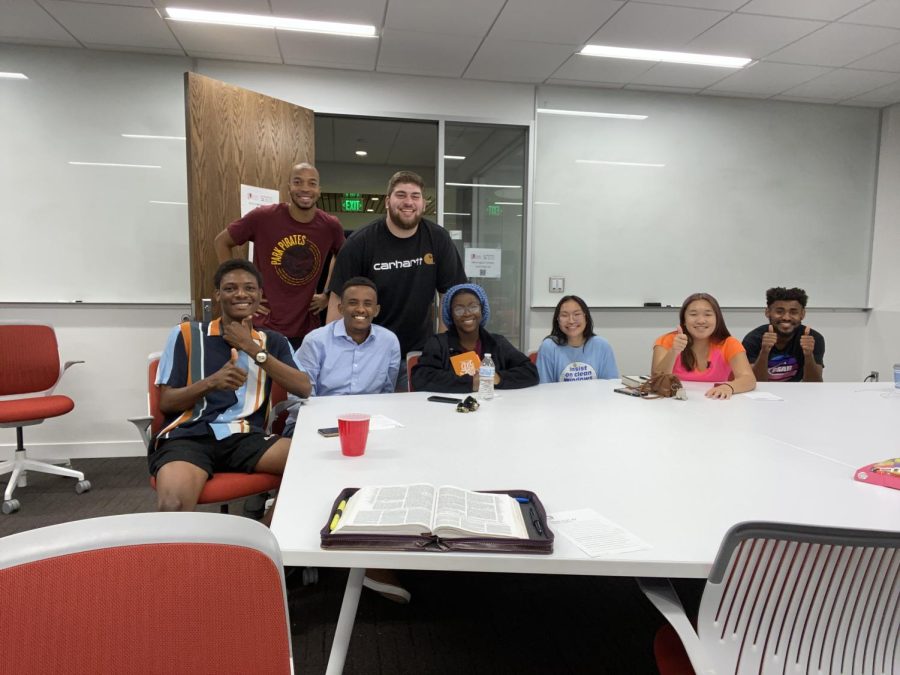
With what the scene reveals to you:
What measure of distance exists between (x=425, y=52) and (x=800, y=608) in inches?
154

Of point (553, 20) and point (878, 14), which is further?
point (553, 20)

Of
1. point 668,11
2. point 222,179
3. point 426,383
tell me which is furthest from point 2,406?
point 668,11

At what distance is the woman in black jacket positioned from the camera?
2559mm

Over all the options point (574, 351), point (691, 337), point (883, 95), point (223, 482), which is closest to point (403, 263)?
point (574, 351)

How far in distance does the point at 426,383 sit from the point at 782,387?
185 centimetres

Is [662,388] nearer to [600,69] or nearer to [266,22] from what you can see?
[600,69]

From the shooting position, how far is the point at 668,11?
3275mm

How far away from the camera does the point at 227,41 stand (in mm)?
3695

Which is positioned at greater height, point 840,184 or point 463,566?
point 840,184

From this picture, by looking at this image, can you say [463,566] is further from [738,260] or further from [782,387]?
[738,260]

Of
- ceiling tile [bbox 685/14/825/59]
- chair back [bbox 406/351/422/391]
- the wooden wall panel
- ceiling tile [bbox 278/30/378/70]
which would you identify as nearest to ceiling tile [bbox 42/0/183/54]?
the wooden wall panel

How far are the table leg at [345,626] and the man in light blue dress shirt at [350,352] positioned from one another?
4.73 feet

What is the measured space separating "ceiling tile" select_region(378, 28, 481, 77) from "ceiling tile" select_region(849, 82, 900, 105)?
3.40 meters

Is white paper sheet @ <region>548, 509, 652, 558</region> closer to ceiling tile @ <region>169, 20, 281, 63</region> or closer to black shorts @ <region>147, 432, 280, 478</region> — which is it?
black shorts @ <region>147, 432, 280, 478</region>
